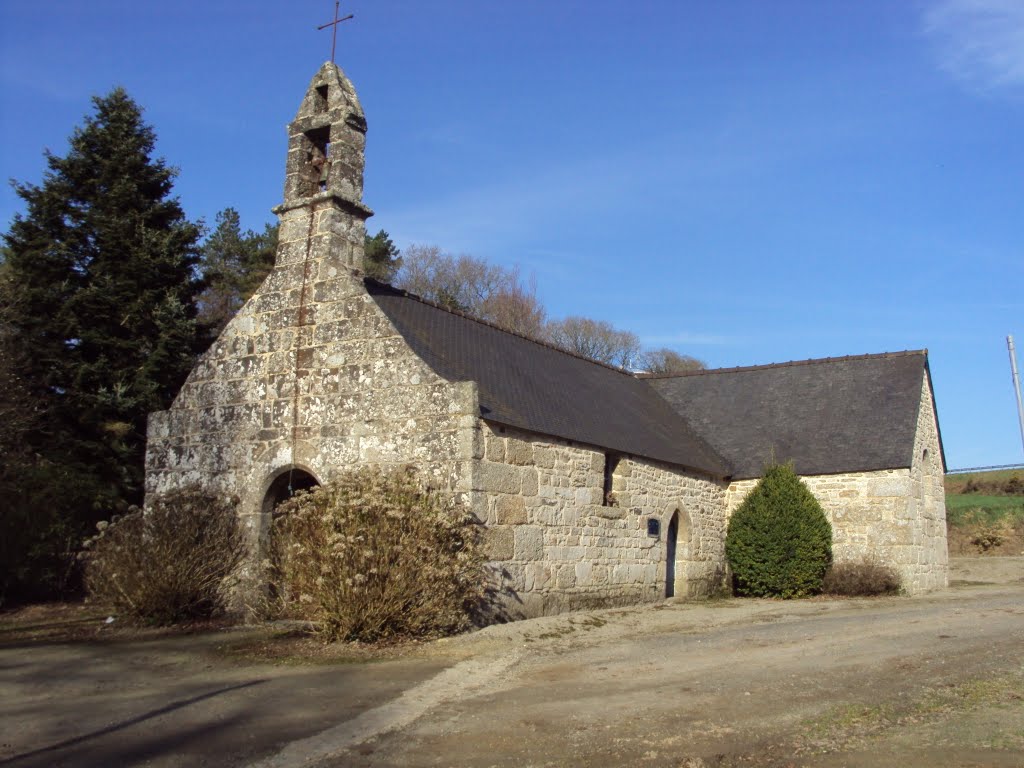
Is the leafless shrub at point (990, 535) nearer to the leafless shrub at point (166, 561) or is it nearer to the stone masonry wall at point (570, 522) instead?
the stone masonry wall at point (570, 522)

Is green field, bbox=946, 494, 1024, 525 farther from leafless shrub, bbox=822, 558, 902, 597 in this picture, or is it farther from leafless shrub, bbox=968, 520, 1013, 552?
leafless shrub, bbox=822, 558, 902, 597

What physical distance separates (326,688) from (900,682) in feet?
14.7

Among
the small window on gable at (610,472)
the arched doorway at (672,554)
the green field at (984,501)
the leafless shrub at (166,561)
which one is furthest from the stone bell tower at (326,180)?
the green field at (984,501)

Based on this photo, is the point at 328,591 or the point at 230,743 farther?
the point at 328,591

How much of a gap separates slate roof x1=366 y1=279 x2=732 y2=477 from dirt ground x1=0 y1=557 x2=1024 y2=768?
9.86 feet

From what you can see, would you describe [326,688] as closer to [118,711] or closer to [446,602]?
[118,711]

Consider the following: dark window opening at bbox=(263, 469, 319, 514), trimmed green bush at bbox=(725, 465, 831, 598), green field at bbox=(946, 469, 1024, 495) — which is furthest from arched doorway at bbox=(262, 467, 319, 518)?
green field at bbox=(946, 469, 1024, 495)

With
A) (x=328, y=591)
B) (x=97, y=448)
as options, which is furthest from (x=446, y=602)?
(x=97, y=448)

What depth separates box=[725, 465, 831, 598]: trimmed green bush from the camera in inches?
610

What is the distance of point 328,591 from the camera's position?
9156mm

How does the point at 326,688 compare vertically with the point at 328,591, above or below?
below

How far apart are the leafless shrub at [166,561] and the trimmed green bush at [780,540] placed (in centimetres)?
878

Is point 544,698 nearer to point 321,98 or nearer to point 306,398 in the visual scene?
point 306,398

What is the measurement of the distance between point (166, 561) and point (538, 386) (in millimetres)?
5772
